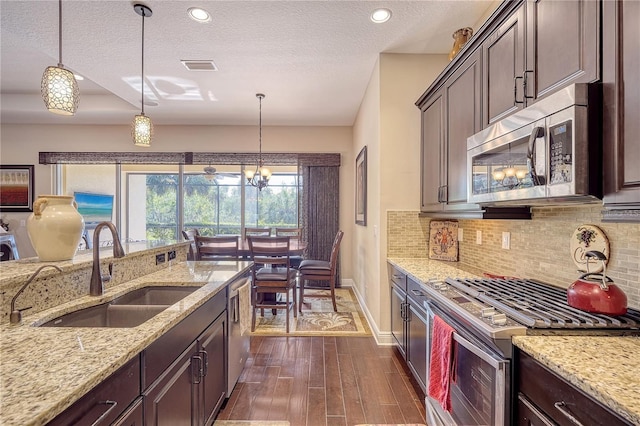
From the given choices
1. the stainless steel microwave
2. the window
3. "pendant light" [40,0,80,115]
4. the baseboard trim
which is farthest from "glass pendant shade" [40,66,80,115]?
the window

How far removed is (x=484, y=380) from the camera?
1.28 meters

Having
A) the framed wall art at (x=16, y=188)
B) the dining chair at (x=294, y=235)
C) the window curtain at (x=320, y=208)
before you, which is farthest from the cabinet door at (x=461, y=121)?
the framed wall art at (x=16, y=188)

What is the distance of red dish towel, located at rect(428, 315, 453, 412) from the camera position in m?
1.56

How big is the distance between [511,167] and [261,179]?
3797 millimetres

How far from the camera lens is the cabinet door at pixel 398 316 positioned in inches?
98.6

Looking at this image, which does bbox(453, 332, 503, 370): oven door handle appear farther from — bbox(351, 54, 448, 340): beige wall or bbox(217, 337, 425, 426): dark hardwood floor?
bbox(351, 54, 448, 340): beige wall

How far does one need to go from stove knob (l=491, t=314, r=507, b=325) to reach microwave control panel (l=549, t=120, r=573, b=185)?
1.86 ft

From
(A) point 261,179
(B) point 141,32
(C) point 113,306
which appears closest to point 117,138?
(A) point 261,179

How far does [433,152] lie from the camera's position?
2.69m

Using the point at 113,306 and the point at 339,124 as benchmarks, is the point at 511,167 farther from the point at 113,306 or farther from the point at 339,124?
the point at 339,124

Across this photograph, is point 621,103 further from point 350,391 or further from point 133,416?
point 350,391

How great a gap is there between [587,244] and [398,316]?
60.1 inches

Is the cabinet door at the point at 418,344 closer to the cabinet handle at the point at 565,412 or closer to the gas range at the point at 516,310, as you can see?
the gas range at the point at 516,310

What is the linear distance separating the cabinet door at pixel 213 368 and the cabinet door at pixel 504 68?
1.99m
